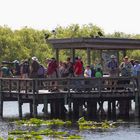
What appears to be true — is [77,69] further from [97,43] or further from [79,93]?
[97,43]

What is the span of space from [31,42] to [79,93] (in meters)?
66.1

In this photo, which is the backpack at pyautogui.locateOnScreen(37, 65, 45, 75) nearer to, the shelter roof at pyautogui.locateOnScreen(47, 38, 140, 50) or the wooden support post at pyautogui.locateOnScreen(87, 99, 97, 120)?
the shelter roof at pyautogui.locateOnScreen(47, 38, 140, 50)

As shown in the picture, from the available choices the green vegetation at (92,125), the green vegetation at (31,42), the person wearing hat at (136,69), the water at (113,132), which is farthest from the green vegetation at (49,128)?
the green vegetation at (31,42)

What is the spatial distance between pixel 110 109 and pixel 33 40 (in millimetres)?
64162

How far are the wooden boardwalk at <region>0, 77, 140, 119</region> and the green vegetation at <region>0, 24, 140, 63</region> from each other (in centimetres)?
4653

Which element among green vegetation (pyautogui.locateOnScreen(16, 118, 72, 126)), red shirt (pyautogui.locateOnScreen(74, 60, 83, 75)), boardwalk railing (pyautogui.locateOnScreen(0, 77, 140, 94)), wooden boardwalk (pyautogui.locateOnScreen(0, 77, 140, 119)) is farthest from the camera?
red shirt (pyautogui.locateOnScreen(74, 60, 83, 75))

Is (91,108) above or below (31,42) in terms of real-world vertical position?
below

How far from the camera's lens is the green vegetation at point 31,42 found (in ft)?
321

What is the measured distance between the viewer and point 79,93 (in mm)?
39312

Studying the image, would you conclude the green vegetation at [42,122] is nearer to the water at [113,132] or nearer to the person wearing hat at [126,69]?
the water at [113,132]

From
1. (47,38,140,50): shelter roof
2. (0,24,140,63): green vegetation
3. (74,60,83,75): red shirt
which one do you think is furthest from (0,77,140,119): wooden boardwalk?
(0,24,140,63): green vegetation

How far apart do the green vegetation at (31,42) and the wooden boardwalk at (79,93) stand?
46.5m

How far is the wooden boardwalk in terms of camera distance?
39.1 meters

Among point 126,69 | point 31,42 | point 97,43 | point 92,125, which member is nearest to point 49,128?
point 92,125
